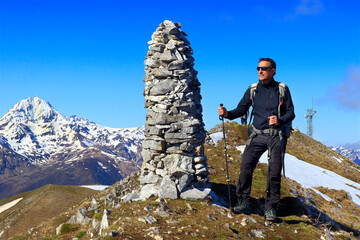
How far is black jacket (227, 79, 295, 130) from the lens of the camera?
10.5m

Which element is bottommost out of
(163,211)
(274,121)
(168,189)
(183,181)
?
(163,211)

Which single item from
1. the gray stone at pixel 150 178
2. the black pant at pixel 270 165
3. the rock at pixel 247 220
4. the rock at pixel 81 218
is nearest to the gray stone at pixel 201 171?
the gray stone at pixel 150 178

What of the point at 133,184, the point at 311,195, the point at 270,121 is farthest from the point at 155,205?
the point at 311,195

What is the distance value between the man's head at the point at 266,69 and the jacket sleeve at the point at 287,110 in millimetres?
676

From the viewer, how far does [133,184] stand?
2077cm

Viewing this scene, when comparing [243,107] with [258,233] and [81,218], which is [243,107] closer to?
[258,233]

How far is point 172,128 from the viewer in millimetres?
13930

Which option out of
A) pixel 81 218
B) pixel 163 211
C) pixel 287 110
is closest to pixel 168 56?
pixel 287 110

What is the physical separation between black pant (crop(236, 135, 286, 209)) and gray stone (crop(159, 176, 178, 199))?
2822 millimetres

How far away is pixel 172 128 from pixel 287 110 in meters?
5.25

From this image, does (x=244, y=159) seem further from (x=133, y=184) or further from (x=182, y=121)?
(x=133, y=184)

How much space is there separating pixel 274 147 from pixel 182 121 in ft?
15.3

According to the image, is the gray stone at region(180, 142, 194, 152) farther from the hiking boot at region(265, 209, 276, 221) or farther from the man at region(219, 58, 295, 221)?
the hiking boot at region(265, 209, 276, 221)

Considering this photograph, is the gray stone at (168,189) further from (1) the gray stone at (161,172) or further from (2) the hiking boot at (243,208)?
(2) the hiking boot at (243,208)
